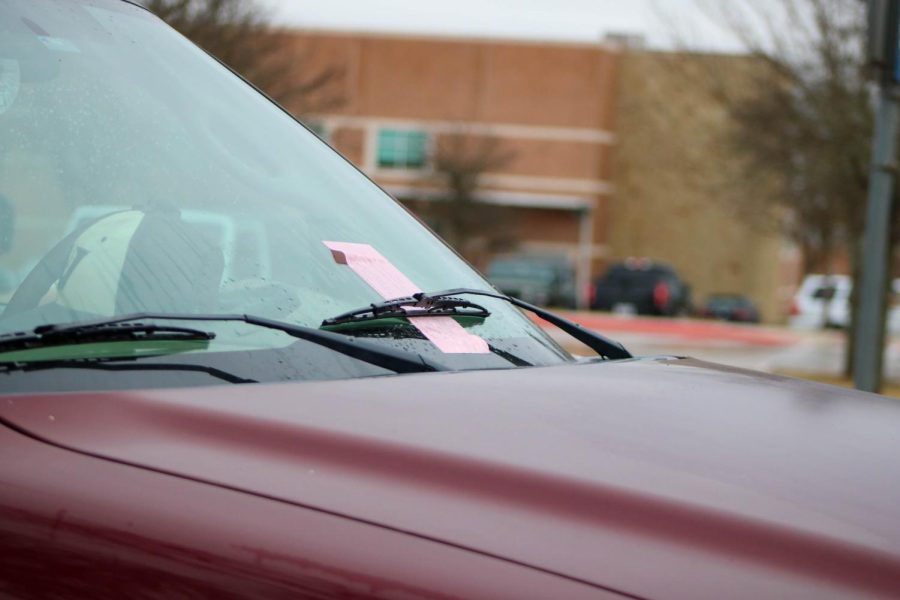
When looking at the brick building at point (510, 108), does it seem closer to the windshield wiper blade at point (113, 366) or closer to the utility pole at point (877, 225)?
the utility pole at point (877, 225)

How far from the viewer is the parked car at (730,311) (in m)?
49.2

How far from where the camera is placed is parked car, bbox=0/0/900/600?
1308 millimetres

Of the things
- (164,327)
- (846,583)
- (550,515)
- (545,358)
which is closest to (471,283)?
(545,358)

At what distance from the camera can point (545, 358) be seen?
2.16 m

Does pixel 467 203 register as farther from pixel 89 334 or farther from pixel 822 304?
pixel 89 334

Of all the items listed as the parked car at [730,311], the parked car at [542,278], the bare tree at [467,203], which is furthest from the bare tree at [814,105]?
the parked car at [730,311]

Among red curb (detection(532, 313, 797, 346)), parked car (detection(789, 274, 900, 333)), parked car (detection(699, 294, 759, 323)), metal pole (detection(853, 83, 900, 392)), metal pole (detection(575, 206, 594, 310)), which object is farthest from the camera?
metal pole (detection(575, 206, 594, 310))

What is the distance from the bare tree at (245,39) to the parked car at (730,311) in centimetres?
3034

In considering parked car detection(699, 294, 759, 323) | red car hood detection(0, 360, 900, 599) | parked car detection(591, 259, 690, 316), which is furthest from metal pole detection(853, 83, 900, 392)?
parked car detection(699, 294, 759, 323)

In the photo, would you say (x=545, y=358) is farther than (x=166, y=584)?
Yes

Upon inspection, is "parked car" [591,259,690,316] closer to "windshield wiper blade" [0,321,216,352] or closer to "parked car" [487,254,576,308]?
"parked car" [487,254,576,308]

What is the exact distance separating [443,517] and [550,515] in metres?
0.11

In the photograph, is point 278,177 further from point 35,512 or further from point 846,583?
point 846,583

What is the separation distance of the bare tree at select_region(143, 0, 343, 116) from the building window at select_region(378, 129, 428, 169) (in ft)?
113
